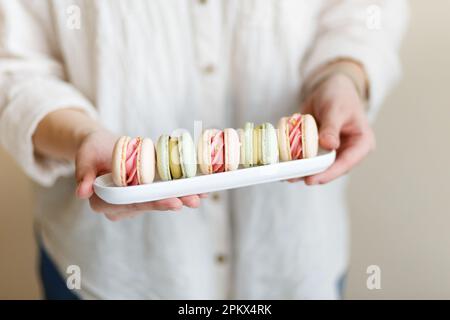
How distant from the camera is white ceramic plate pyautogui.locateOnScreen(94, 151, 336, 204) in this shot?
0.35 metres

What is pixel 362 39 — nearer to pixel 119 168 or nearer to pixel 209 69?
pixel 209 69

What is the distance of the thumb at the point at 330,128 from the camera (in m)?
0.41

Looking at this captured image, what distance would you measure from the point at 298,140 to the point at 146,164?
12 centimetres

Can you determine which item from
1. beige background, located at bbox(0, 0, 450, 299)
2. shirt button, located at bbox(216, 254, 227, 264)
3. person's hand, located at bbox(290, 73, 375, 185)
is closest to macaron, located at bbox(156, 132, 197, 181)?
person's hand, located at bbox(290, 73, 375, 185)

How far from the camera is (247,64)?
50 cm

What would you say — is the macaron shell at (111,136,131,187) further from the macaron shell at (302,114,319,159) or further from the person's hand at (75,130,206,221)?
the macaron shell at (302,114,319,159)

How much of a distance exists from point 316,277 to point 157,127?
25 cm

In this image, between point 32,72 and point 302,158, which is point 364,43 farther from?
point 32,72

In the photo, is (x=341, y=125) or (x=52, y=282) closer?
(x=341, y=125)

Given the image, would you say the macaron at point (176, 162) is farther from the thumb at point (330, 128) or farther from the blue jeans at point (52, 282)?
the blue jeans at point (52, 282)

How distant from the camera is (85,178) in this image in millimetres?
366

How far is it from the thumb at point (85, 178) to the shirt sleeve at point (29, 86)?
0.10m

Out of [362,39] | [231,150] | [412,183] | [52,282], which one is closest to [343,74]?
[362,39]

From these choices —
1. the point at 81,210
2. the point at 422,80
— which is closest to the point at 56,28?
the point at 81,210
